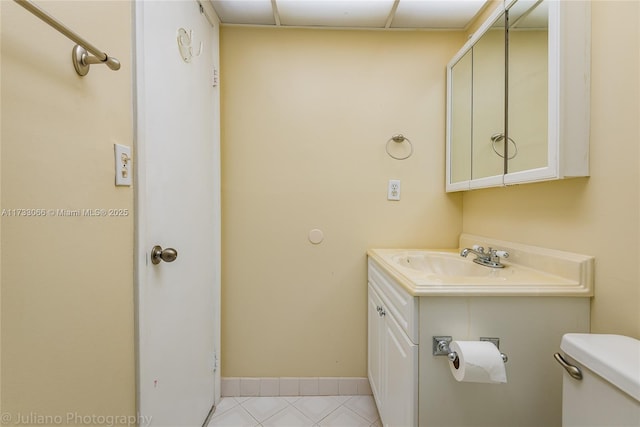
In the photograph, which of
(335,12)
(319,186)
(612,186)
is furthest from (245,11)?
(612,186)

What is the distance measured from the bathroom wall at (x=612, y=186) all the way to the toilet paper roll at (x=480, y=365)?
0.42 m

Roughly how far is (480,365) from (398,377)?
0.37 metres

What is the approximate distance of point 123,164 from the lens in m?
0.77

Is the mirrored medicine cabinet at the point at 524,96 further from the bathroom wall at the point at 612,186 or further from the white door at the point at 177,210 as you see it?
the white door at the point at 177,210

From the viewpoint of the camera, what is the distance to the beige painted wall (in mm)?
498

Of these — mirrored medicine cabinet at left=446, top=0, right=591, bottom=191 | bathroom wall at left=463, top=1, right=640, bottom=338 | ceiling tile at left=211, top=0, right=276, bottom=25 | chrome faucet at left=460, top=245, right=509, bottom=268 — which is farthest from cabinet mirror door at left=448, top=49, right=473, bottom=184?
ceiling tile at left=211, top=0, right=276, bottom=25

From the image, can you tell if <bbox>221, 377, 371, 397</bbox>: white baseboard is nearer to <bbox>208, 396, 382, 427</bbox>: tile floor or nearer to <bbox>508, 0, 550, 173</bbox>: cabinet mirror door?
<bbox>208, 396, 382, 427</bbox>: tile floor

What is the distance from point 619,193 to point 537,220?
306 mm

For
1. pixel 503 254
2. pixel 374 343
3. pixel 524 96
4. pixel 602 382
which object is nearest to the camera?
pixel 602 382

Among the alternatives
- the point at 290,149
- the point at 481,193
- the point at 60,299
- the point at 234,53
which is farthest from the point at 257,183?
the point at 481,193

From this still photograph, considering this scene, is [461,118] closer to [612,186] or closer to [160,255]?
[612,186]

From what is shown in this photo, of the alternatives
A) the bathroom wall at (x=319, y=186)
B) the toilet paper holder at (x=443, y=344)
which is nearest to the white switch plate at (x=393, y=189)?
the bathroom wall at (x=319, y=186)

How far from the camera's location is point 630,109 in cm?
76

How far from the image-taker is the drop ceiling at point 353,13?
55.1 inches
